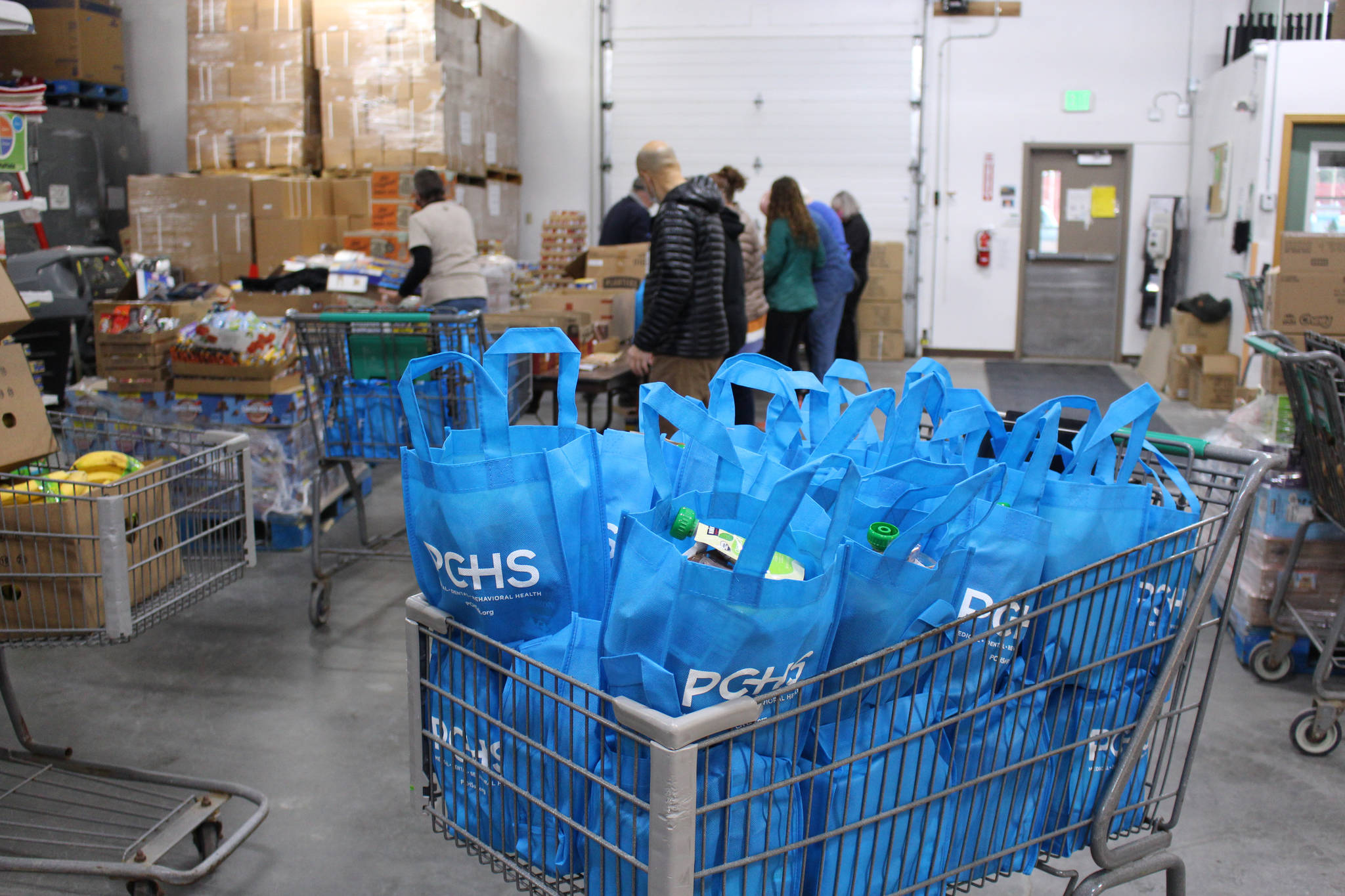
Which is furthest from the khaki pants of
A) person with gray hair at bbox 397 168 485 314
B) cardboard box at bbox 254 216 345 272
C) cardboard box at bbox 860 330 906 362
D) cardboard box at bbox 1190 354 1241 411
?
cardboard box at bbox 860 330 906 362

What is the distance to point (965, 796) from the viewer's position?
1320 mm

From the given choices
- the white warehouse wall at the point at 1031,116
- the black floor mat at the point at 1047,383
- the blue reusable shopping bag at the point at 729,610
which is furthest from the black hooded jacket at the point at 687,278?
the white warehouse wall at the point at 1031,116

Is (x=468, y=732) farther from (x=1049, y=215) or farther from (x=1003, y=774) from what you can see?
(x=1049, y=215)

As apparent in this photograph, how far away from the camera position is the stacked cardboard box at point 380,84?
786 centimetres

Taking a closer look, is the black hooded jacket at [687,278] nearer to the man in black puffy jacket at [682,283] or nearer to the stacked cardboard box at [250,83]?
the man in black puffy jacket at [682,283]

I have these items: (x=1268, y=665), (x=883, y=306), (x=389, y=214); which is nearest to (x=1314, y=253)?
(x=1268, y=665)

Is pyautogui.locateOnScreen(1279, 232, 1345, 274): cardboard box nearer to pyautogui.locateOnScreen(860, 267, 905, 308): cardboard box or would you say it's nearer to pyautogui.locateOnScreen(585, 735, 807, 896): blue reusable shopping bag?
pyautogui.locateOnScreen(585, 735, 807, 896): blue reusable shopping bag

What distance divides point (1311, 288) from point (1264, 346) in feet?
4.42

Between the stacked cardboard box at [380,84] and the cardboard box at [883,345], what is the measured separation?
427cm

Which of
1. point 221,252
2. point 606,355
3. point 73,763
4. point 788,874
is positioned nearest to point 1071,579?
point 788,874

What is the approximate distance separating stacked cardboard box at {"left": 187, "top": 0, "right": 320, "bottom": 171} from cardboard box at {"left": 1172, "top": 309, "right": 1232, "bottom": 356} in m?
6.79

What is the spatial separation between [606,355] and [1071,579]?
3688 millimetres

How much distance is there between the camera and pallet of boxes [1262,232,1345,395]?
13.1 feet

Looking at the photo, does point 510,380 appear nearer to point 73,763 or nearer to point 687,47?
point 73,763
